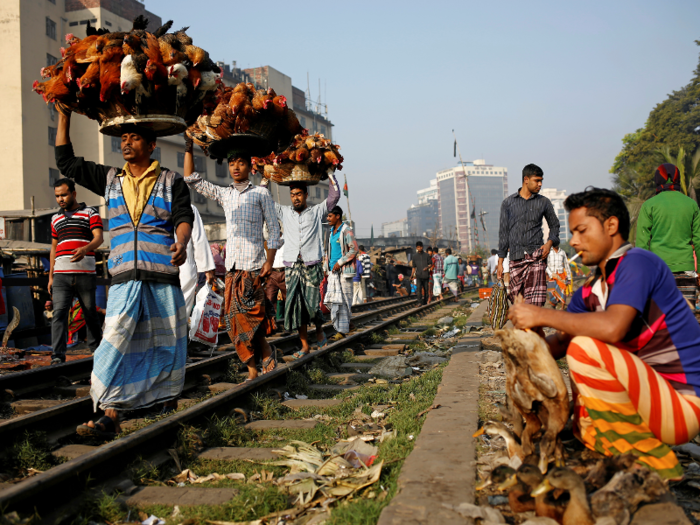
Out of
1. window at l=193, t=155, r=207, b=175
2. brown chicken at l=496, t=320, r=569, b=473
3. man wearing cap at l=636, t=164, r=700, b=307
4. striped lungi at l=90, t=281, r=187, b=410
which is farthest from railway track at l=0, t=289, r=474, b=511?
window at l=193, t=155, r=207, b=175

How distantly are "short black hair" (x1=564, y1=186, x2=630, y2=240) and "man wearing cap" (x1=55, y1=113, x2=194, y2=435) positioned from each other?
2.72m

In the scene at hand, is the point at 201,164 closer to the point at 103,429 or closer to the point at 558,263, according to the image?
the point at 558,263

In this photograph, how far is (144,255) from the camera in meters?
4.08

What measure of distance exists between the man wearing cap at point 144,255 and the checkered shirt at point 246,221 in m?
1.28

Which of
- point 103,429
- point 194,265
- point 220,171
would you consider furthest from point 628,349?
point 220,171

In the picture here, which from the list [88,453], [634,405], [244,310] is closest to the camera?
[634,405]

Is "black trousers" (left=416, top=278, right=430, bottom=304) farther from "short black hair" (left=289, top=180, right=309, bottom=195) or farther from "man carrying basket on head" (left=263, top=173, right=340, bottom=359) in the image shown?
"short black hair" (left=289, top=180, right=309, bottom=195)

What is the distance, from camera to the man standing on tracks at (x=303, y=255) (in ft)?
23.5

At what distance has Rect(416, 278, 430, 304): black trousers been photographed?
18.2m

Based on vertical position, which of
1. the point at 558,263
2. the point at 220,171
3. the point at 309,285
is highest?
the point at 220,171

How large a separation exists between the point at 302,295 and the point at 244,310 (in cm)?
181

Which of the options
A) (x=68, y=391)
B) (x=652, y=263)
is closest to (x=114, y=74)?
(x=68, y=391)

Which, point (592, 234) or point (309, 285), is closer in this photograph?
point (592, 234)

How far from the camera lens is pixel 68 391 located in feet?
17.6
